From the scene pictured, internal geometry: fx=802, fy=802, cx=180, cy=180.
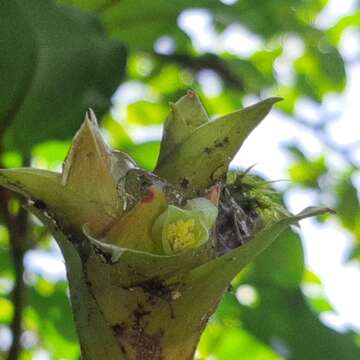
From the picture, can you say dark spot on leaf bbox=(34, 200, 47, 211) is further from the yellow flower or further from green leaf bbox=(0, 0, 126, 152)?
green leaf bbox=(0, 0, 126, 152)

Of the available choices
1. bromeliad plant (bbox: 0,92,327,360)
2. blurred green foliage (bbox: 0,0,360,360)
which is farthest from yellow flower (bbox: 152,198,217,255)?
blurred green foliage (bbox: 0,0,360,360)

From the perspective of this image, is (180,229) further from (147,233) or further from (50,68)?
(50,68)

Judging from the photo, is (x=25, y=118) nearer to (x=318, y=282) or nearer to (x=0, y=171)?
(x=0, y=171)

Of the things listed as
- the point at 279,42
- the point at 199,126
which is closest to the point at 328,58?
the point at 279,42

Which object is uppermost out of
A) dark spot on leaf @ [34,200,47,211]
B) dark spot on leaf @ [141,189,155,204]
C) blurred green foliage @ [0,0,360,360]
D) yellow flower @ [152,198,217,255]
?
dark spot on leaf @ [141,189,155,204]

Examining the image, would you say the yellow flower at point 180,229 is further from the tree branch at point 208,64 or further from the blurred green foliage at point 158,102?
the tree branch at point 208,64
